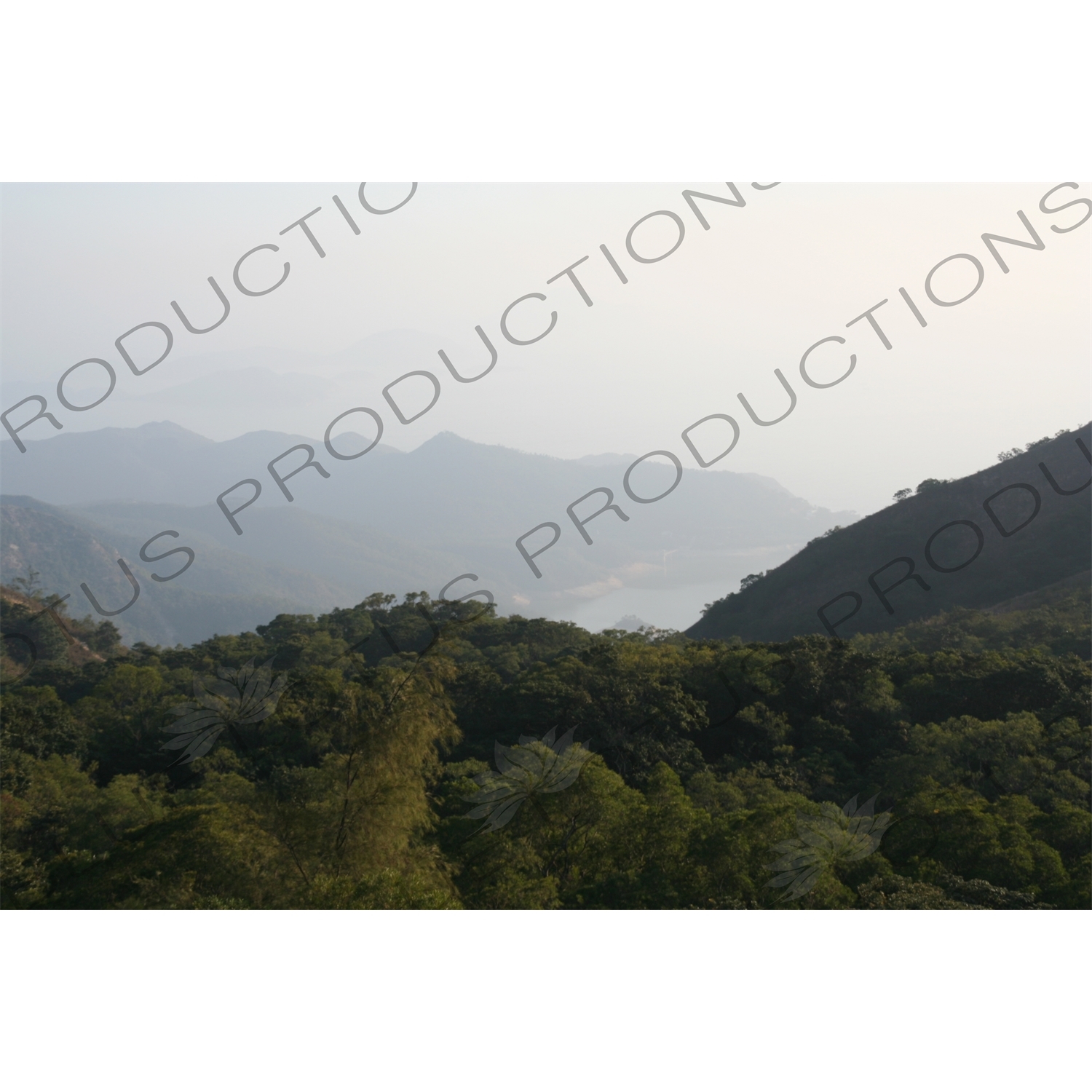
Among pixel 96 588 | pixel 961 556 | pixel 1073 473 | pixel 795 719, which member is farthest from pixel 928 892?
pixel 96 588

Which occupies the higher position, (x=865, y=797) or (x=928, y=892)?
(x=928, y=892)

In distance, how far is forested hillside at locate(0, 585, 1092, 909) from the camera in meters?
9.71

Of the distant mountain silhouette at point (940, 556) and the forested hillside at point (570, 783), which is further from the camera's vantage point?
the distant mountain silhouette at point (940, 556)

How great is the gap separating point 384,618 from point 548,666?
811 inches

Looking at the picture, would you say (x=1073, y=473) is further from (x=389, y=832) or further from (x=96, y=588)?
(x=96, y=588)

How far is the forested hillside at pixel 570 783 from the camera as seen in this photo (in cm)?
971

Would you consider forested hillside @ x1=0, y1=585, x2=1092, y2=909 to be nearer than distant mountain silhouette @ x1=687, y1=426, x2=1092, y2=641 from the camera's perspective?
Yes

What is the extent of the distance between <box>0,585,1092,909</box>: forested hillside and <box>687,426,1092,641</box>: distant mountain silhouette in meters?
24.9

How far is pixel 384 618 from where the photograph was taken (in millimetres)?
40906

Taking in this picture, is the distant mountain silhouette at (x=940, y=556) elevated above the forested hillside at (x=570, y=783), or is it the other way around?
the forested hillside at (x=570, y=783)

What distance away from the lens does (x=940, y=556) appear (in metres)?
57.2

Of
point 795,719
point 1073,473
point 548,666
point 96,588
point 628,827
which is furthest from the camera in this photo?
point 96,588

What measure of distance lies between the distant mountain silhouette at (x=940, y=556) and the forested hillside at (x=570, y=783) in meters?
24.9

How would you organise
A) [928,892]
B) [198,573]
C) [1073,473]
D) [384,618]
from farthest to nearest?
1. [198,573]
2. [1073,473]
3. [384,618]
4. [928,892]
